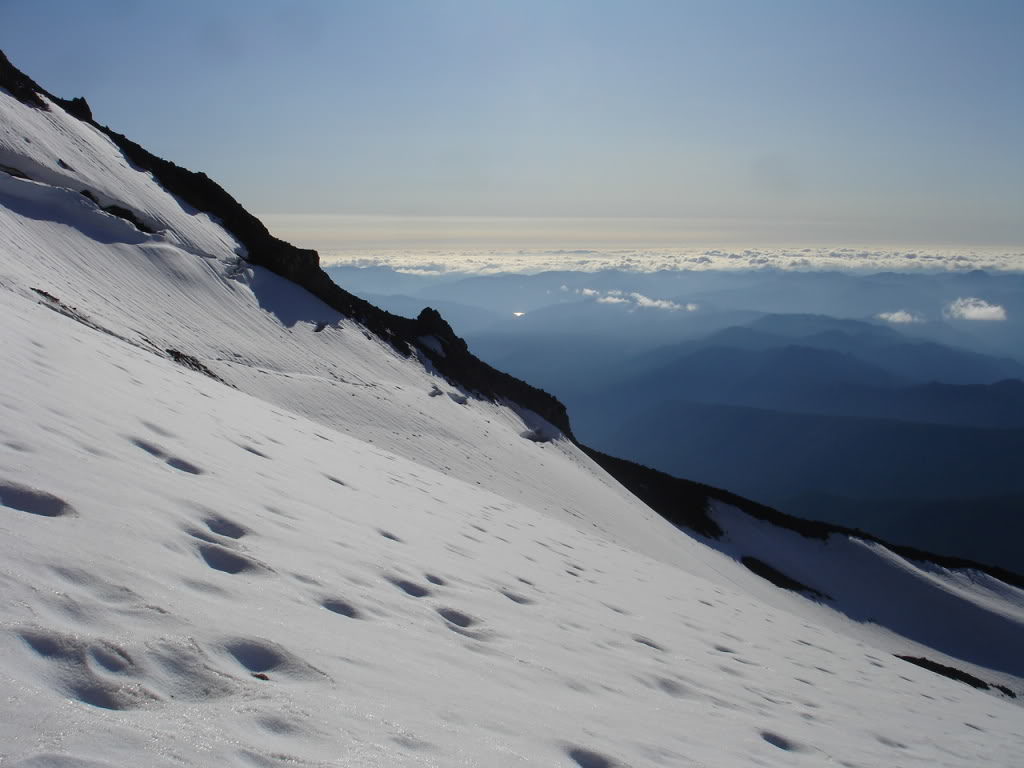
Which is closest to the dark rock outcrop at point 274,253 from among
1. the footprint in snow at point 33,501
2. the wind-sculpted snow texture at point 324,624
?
the wind-sculpted snow texture at point 324,624

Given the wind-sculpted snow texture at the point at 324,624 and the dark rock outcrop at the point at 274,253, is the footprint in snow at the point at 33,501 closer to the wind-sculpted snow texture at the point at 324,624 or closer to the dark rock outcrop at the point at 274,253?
the wind-sculpted snow texture at the point at 324,624

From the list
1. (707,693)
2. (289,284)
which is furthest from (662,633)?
(289,284)

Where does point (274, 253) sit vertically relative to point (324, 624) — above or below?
above

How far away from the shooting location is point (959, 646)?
1545 inches

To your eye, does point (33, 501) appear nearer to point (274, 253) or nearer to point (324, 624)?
point (324, 624)

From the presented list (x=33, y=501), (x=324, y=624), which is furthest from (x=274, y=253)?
(x=324, y=624)

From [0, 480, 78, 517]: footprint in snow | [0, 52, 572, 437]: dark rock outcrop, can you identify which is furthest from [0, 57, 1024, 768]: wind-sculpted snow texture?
[0, 52, 572, 437]: dark rock outcrop

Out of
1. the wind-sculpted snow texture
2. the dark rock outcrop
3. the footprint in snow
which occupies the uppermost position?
the dark rock outcrop

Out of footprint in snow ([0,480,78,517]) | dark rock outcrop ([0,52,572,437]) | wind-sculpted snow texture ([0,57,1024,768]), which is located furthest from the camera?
dark rock outcrop ([0,52,572,437])

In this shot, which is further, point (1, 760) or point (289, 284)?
point (289, 284)

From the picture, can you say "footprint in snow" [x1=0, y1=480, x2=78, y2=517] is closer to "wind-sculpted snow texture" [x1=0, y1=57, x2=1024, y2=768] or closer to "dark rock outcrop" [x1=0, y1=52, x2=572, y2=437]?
"wind-sculpted snow texture" [x1=0, y1=57, x2=1024, y2=768]

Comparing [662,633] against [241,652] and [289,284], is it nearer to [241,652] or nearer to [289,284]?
[241,652]

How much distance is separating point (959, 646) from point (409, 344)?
3687 centimetres

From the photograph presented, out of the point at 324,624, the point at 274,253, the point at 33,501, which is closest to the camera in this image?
the point at 33,501
